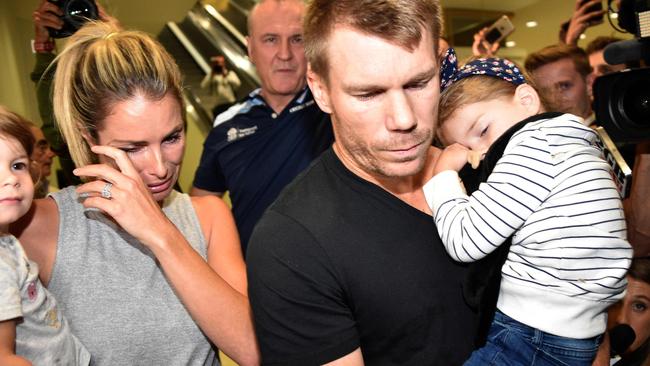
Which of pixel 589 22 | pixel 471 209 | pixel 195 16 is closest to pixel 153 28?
A: pixel 195 16

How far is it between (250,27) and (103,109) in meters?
1.78

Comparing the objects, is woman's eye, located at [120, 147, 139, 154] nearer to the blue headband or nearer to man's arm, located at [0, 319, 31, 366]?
man's arm, located at [0, 319, 31, 366]

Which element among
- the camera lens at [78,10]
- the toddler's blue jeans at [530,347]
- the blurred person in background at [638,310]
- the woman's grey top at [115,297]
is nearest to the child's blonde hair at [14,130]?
the woman's grey top at [115,297]

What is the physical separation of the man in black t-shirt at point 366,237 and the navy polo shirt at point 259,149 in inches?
53.0

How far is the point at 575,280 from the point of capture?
134cm

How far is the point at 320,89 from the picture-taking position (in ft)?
4.51

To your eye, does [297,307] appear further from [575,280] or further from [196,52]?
[196,52]

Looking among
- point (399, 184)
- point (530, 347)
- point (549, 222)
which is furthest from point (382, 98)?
point (530, 347)

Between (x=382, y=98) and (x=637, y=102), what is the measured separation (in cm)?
110

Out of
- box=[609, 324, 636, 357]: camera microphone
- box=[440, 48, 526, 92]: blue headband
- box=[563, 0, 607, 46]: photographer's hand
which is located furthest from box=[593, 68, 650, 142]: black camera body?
box=[563, 0, 607, 46]: photographer's hand

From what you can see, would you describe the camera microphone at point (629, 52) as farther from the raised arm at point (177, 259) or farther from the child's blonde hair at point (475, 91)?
the raised arm at point (177, 259)

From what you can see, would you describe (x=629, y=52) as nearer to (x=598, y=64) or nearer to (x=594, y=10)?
(x=594, y=10)

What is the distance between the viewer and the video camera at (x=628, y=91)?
6.12 feet

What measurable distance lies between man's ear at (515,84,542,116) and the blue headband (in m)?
0.02
